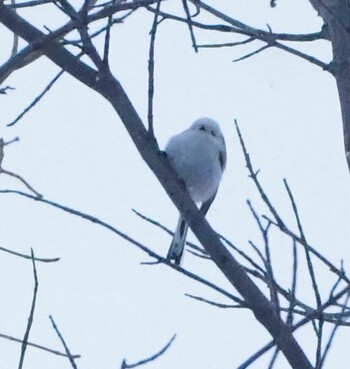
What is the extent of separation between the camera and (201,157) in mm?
4195

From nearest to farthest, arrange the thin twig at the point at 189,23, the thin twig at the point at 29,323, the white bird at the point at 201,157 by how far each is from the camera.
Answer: the thin twig at the point at 29,323, the thin twig at the point at 189,23, the white bird at the point at 201,157

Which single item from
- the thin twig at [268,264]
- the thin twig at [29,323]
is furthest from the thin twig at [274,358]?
the thin twig at [29,323]

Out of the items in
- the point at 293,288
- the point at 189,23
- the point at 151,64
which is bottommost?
the point at 293,288

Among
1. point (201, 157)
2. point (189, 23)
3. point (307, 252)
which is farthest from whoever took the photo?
point (201, 157)

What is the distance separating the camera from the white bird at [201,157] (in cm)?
406

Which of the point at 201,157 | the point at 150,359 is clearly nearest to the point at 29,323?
the point at 150,359

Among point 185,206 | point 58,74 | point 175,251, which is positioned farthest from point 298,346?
point 175,251

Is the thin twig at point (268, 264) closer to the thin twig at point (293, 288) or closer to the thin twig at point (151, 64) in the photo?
the thin twig at point (293, 288)

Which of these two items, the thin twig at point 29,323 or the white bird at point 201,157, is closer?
the thin twig at point 29,323

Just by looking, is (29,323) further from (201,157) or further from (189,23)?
(201,157)

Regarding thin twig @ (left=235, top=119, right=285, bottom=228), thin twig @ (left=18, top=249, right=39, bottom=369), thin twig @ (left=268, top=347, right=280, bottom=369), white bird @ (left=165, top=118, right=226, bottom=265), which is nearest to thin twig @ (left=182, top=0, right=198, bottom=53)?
thin twig @ (left=235, top=119, right=285, bottom=228)

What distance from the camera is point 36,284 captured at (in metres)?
1.92

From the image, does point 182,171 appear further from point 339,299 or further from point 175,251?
point 339,299

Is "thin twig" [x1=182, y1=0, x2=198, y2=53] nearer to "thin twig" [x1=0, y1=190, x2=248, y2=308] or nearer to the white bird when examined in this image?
"thin twig" [x1=0, y1=190, x2=248, y2=308]
